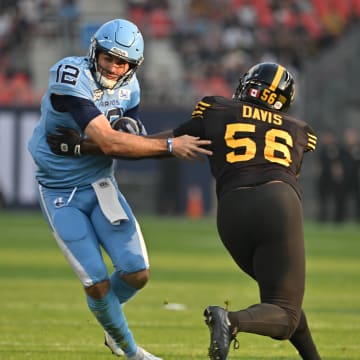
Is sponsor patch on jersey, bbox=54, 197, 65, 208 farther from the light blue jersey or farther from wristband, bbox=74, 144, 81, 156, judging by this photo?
wristband, bbox=74, 144, 81, 156

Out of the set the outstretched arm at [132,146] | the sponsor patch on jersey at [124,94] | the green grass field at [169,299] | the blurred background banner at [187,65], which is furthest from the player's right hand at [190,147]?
the blurred background banner at [187,65]

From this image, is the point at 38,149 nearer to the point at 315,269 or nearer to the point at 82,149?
the point at 82,149

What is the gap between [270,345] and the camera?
852 cm

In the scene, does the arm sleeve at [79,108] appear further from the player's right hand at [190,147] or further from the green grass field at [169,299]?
Result: the green grass field at [169,299]

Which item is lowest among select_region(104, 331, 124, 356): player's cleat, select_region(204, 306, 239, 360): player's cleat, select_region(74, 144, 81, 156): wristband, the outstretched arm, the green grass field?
the green grass field

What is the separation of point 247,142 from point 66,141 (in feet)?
4.03

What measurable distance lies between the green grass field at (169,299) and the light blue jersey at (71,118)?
117 centimetres

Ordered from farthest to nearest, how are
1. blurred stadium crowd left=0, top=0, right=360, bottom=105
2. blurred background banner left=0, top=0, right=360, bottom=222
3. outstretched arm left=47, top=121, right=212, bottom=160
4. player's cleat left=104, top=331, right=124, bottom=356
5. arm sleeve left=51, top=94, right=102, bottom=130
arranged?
blurred stadium crowd left=0, top=0, right=360, bottom=105 → blurred background banner left=0, top=0, right=360, bottom=222 → player's cleat left=104, top=331, right=124, bottom=356 → arm sleeve left=51, top=94, right=102, bottom=130 → outstretched arm left=47, top=121, right=212, bottom=160

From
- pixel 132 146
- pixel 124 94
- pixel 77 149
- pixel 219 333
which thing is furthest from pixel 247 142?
pixel 124 94

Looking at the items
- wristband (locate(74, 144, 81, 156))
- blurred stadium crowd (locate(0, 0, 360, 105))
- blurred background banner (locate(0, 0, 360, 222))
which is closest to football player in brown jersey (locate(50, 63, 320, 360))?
wristband (locate(74, 144, 81, 156))

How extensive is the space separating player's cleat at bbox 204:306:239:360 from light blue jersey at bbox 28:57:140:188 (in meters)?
1.58

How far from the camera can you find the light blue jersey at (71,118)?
6863mm

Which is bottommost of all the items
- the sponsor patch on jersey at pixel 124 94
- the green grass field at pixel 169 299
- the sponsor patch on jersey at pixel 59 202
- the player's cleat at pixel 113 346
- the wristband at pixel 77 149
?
the green grass field at pixel 169 299

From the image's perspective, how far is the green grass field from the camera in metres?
8.10
